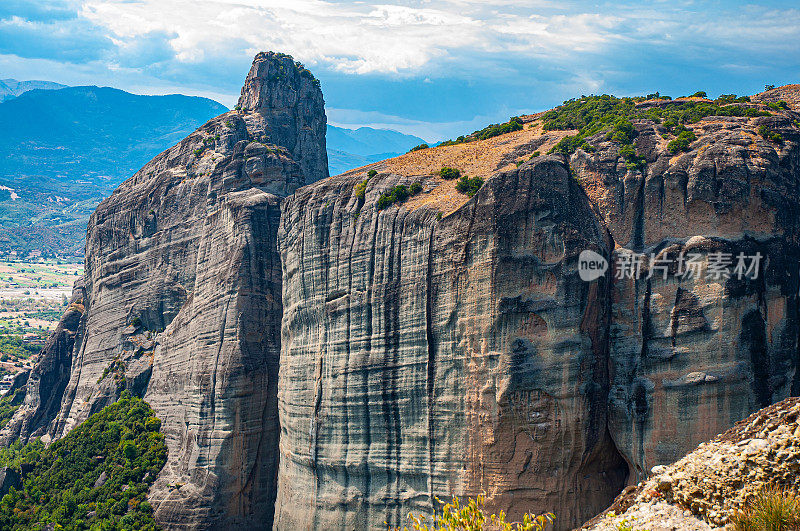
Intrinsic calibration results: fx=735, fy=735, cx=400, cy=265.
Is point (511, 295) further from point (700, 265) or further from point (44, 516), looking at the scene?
point (44, 516)

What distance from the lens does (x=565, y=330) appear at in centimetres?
4412

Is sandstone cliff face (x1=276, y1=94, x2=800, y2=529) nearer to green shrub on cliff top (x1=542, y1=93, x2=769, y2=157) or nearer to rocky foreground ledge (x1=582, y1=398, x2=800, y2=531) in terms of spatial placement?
green shrub on cliff top (x1=542, y1=93, x2=769, y2=157)

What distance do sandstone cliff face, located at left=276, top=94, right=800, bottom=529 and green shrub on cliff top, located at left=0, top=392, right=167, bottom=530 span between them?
19.5 meters

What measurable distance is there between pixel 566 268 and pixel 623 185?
285 inches

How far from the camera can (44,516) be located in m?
62.2

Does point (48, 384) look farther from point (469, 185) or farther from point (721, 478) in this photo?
point (721, 478)

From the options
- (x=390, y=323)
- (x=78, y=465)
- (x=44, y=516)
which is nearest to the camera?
(x=390, y=323)

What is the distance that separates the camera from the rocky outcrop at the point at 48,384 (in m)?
87.6

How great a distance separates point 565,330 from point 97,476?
44.7 meters

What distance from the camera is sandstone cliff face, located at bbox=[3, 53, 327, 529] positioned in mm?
60344

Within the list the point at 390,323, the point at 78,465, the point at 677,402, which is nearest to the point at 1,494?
the point at 78,465

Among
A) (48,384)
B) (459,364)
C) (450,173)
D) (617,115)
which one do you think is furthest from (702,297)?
(48,384)

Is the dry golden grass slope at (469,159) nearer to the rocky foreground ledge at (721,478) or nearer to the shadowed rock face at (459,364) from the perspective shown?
the shadowed rock face at (459,364)

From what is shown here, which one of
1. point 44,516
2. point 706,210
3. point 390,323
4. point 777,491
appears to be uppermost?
point 706,210
